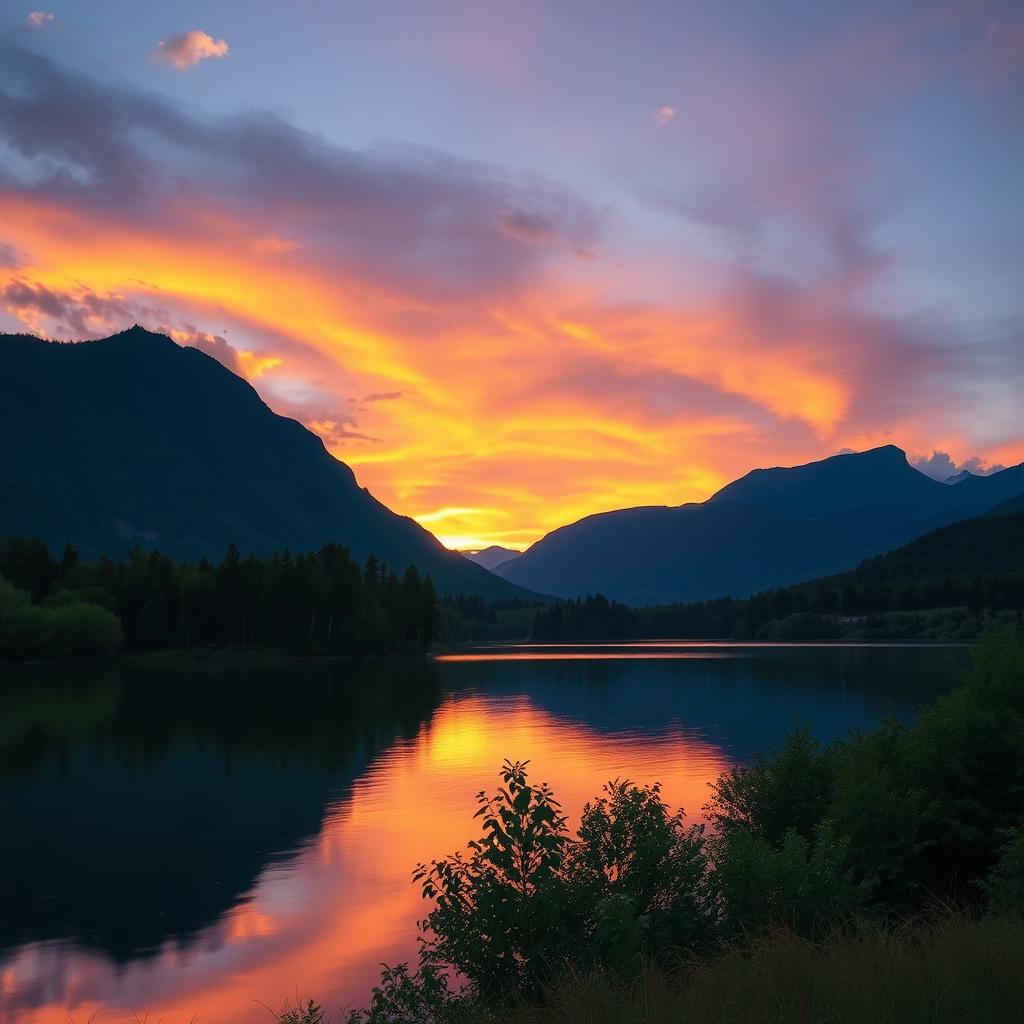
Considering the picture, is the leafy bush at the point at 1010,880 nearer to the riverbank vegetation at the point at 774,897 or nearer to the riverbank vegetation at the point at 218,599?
the riverbank vegetation at the point at 774,897

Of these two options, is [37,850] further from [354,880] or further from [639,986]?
[639,986]

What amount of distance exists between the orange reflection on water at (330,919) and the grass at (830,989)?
11032 millimetres

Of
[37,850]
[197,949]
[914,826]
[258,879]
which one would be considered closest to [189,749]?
[37,850]

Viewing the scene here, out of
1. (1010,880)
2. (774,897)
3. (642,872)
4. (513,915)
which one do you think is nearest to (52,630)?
(642,872)

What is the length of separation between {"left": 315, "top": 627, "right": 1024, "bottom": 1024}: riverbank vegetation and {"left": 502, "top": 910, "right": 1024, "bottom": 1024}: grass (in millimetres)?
38

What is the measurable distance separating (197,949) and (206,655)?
158905 mm

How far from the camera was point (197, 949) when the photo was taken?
1005 inches

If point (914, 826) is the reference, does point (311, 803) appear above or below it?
below

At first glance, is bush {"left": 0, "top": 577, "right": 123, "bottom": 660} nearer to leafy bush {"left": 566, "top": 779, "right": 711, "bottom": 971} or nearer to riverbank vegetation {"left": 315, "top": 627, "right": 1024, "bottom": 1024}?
riverbank vegetation {"left": 315, "top": 627, "right": 1024, "bottom": 1024}

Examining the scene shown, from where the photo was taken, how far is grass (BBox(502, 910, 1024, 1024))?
12.2 metres

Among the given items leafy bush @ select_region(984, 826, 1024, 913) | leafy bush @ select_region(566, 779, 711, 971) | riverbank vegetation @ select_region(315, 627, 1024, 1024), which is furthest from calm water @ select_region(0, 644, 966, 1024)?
leafy bush @ select_region(984, 826, 1024, 913)

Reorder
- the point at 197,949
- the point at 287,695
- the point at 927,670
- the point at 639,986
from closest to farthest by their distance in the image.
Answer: the point at 639,986
the point at 197,949
the point at 287,695
the point at 927,670

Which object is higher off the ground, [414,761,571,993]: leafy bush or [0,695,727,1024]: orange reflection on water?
[414,761,571,993]: leafy bush

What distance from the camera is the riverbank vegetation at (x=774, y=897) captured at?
13195 millimetres
